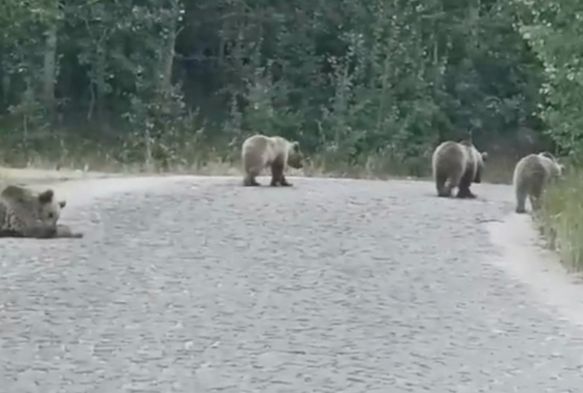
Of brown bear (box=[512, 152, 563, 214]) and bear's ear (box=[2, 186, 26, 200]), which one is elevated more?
brown bear (box=[512, 152, 563, 214])

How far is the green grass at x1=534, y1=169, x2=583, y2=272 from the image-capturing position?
1386 cm

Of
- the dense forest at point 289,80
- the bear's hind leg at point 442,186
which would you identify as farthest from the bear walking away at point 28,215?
the dense forest at point 289,80

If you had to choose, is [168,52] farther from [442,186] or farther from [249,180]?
[442,186]

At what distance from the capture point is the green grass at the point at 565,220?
13.9m

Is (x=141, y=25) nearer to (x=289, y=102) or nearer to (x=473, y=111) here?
(x=289, y=102)

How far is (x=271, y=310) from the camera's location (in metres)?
10.9

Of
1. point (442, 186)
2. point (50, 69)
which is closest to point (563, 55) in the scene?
point (442, 186)

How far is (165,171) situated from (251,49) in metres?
11.3

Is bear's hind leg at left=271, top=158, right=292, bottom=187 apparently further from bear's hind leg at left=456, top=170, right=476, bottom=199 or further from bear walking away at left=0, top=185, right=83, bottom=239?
bear walking away at left=0, top=185, right=83, bottom=239

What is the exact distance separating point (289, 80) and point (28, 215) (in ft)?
83.3

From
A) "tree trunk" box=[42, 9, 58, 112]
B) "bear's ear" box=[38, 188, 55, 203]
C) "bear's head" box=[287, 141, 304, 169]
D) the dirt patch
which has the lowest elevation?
the dirt patch

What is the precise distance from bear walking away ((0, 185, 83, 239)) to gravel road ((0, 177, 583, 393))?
0.34 metres

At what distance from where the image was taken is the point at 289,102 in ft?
130

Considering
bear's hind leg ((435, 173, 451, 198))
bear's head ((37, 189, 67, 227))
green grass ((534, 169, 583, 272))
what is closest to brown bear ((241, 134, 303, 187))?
bear's hind leg ((435, 173, 451, 198))
